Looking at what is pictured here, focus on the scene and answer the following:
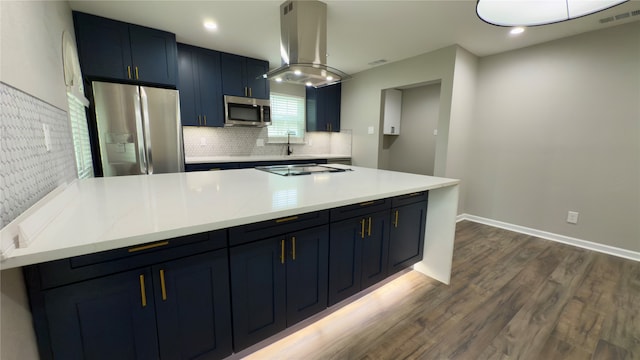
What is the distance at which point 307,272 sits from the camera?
1452 millimetres

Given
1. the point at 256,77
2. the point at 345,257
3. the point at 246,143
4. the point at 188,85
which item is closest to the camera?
the point at 345,257

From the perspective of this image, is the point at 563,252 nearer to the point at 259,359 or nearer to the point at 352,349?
the point at 352,349

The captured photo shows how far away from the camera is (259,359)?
4.58 feet

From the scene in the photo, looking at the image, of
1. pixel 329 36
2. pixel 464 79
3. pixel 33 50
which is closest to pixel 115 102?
pixel 33 50

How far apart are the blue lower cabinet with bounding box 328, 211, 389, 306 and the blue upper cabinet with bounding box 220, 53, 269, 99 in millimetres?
2759

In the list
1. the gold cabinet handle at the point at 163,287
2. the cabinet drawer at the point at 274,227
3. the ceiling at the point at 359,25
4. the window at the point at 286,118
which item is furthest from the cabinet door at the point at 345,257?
the window at the point at 286,118

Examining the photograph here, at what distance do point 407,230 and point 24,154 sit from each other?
2.24m

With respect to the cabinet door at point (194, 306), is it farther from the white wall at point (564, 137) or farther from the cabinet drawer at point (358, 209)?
the white wall at point (564, 137)

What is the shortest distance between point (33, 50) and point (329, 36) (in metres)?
2.57

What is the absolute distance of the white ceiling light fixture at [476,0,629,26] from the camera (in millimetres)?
1596

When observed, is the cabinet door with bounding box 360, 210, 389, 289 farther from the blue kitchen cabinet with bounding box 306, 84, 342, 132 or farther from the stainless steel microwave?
the blue kitchen cabinet with bounding box 306, 84, 342, 132

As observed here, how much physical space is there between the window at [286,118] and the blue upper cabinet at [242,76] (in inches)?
23.5

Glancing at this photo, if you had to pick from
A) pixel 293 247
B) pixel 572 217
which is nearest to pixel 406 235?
pixel 293 247

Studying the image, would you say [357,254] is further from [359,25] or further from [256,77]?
[256,77]
